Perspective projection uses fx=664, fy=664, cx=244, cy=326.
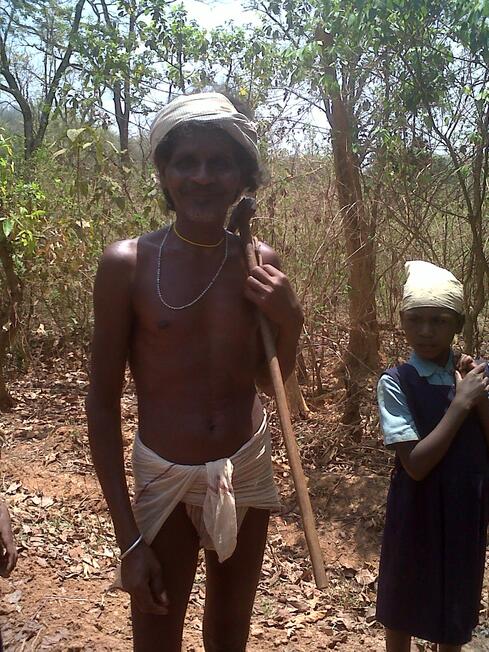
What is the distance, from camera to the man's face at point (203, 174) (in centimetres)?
167

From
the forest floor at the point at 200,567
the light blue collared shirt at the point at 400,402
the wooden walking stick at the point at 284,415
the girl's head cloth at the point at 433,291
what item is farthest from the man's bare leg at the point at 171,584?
the forest floor at the point at 200,567

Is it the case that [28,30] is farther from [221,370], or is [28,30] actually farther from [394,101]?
[221,370]

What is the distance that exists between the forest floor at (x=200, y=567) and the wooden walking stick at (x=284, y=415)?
1.53m

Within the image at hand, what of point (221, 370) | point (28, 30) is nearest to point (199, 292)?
point (221, 370)

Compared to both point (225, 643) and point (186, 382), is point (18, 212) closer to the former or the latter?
point (186, 382)

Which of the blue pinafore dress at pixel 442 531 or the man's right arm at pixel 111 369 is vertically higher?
the man's right arm at pixel 111 369

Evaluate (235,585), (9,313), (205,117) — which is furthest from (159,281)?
(9,313)

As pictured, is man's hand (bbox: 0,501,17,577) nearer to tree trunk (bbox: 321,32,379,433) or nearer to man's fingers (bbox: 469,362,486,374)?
man's fingers (bbox: 469,362,486,374)

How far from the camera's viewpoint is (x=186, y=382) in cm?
170

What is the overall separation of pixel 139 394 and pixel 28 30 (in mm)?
13842

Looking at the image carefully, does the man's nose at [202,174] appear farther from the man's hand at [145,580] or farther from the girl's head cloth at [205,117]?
the man's hand at [145,580]

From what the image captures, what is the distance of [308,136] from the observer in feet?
16.2

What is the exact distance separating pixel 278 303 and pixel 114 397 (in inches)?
19.2

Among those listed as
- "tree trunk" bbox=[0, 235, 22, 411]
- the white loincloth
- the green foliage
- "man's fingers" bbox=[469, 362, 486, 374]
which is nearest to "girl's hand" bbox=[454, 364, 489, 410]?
"man's fingers" bbox=[469, 362, 486, 374]
